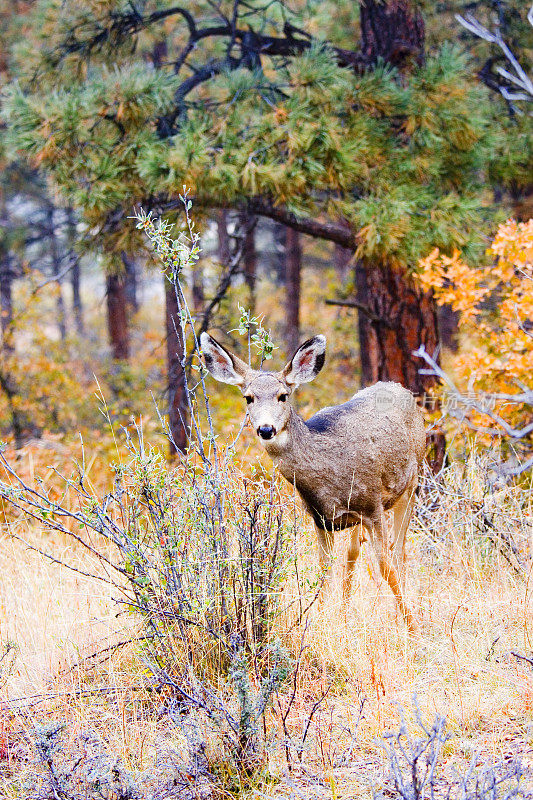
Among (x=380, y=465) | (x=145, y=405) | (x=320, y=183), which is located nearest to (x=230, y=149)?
(x=320, y=183)

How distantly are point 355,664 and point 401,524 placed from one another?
4.84 feet

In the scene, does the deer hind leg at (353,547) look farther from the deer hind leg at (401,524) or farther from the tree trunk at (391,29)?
the tree trunk at (391,29)

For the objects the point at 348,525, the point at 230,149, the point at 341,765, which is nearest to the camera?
the point at 341,765

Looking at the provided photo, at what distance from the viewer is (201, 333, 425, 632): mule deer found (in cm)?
504

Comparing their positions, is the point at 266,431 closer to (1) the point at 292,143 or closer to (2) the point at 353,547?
(2) the point at 353,547

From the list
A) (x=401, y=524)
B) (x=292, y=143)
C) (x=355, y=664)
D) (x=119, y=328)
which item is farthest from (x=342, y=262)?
(x=355, y=664)

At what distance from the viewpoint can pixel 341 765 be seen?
12.6 feet

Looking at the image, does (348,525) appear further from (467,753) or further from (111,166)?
(111,166)

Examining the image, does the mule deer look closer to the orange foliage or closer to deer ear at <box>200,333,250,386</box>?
deer ear at <box>200,333,250,386</box>

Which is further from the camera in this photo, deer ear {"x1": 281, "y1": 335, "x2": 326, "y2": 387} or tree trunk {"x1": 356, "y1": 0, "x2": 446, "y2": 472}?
tree trunk {"x1": 356, "y1": 0, "x2": 446, "y2": 472}

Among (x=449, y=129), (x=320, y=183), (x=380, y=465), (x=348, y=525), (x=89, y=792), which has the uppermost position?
(x=449, y=129)

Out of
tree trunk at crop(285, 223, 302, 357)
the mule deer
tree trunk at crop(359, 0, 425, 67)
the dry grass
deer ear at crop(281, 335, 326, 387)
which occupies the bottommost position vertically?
the dry grass

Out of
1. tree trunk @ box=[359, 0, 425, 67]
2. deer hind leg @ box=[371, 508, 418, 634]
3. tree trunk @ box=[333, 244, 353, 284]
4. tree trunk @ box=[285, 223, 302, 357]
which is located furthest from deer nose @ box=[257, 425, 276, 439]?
tree trunk @ box=[333, 244, 353, 284]

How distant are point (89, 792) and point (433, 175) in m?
6.44
